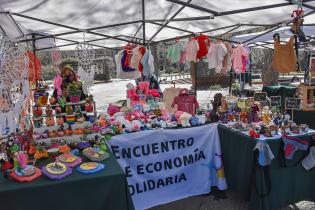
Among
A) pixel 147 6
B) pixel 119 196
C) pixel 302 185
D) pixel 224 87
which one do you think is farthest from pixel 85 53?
pixel 224 87

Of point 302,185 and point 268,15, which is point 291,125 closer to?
point 302,185

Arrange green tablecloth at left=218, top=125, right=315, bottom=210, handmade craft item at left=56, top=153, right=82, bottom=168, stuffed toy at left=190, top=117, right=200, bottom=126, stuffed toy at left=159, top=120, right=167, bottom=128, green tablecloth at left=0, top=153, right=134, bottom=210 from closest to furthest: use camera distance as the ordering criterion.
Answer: green tablecloth at left=0, top=153, right=134, bottom=210, handmade craft item at left=56, top=153, right=82, bottom=168, green tablecloth at left=218, top=125, right=315, bottom=210, stuffed toy at left=159, top=120, right=167, bottom=128, stuffed toy at left=190, top=117, right=200, bottom=126

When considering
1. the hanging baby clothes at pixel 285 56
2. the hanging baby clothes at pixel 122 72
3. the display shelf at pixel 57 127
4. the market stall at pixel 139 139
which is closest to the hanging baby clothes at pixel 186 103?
the market stall at pixel 139 139

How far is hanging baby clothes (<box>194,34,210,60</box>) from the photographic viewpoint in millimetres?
5160

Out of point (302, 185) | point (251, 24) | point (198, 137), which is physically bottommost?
point (302, 185)

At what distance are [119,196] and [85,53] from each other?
2.90m

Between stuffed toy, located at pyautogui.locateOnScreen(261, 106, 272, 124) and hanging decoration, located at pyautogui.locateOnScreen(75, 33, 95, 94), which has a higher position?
hanging decoration, located at pyautogui.locateOnScreen(75, 33, 95, 94)

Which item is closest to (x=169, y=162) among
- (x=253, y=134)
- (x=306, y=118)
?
(x=253, y=134)

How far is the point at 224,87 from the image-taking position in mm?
19969

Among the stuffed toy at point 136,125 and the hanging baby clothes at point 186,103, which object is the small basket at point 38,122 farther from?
the hanging baby clothes at point 186,103

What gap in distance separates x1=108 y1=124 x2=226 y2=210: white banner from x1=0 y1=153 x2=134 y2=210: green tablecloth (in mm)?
1141

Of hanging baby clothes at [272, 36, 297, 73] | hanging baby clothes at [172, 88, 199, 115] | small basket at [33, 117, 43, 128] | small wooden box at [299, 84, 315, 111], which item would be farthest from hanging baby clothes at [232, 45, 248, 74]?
small basket at [33, 117, 43, 128]

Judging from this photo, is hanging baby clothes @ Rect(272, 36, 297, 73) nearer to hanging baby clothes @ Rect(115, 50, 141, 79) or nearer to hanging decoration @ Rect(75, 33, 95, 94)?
hanging baby clothes @ Rect(115, 50, 141, 79)

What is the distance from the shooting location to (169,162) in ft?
11.9
